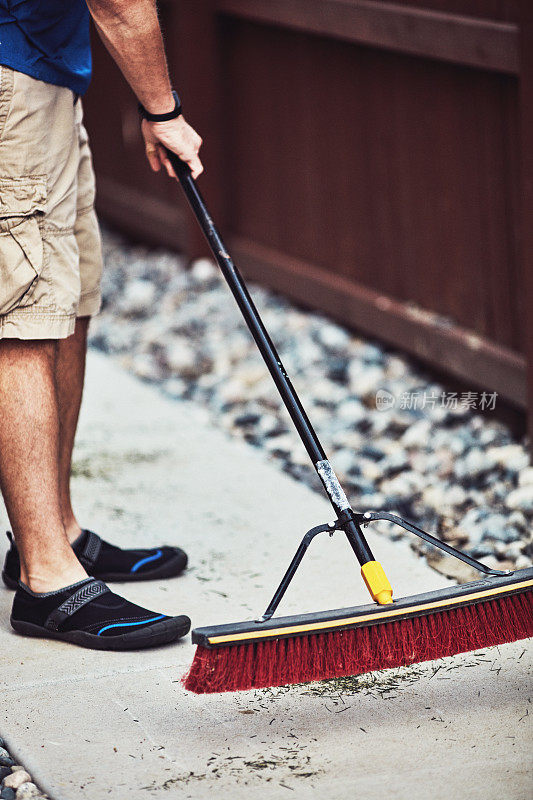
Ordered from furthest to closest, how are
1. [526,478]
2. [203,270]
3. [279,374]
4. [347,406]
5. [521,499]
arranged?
[203,270], [347,406], [526,478], [521,499], [279,374]

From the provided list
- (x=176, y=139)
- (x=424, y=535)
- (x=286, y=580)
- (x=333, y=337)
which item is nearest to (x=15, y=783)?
(x=286, y=580)

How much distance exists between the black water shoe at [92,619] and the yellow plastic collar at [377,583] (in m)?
0.50

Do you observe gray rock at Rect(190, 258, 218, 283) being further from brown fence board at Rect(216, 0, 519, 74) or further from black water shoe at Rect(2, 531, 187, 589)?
black water shoe at Rect(2, 531, 187, 589)

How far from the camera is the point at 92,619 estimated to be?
8.14 feet

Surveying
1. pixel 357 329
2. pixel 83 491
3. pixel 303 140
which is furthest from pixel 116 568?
pixel 303 140

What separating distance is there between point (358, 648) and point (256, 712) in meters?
0.27

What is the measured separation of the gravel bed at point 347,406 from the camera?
338cm

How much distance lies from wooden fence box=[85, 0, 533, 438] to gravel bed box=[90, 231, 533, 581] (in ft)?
0.42

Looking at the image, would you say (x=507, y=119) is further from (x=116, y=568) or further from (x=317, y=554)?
(x=116, y=568)

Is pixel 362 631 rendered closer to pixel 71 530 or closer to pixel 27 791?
pixel 27 791

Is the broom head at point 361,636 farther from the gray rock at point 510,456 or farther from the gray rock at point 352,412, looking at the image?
the gray rock at point 352,412

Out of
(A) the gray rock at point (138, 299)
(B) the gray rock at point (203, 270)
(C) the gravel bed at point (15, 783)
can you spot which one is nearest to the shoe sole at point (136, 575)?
(C) the gravel bed at point (15, 783)

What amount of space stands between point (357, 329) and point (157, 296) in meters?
1.28

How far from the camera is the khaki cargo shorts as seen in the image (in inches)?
93.7
